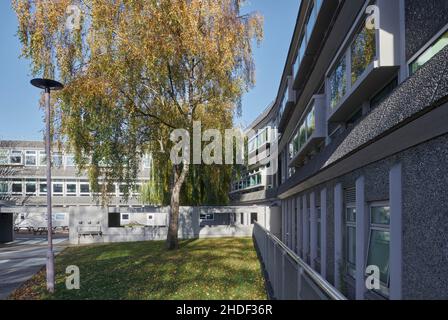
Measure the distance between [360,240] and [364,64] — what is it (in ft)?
11.4

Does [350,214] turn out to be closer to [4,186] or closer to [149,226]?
[149,226]

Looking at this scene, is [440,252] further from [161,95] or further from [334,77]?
[161,95]

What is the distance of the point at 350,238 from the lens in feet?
26.3

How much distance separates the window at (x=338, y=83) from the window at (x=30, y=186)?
132ft

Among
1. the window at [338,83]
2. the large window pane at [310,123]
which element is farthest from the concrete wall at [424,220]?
the large window pane at [310,123]

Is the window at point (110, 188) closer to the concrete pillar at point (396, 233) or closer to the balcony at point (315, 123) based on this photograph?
the balcony at point (315, 123)

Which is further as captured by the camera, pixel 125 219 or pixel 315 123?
pixel 125 219

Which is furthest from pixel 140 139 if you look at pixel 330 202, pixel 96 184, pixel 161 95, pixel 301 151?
pixel 330 202

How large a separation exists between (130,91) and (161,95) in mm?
1471

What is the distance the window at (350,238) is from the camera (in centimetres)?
774

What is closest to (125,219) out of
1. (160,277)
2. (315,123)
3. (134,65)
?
(134,65)

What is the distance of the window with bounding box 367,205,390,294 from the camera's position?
5.72m

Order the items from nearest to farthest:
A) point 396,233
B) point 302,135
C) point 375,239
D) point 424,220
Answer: point 424,220 → point 396,233 → point 375,239 → point 302,135

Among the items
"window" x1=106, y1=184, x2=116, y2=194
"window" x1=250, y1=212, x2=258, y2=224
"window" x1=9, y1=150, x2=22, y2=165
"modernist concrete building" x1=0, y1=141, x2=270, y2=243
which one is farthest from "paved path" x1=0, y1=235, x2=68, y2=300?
"window" x1=9, y1=150, x2=22, y2=165
